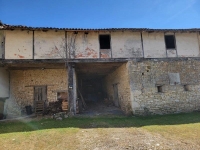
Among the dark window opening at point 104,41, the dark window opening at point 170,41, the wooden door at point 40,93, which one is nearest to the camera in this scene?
the dark window opening at point 104,41

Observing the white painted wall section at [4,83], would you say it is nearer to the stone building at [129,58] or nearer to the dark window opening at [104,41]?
the stone building at [129,58]

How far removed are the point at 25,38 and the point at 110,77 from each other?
883 centimetres

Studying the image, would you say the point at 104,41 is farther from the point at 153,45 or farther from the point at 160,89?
the point at 160,89

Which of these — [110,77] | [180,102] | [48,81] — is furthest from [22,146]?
[110,77]

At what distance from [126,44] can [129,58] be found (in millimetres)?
1029

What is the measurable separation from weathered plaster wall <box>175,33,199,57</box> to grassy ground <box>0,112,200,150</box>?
5501 mm

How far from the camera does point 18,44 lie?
10.5 meters

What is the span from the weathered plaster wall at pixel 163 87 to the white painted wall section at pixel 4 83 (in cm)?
930

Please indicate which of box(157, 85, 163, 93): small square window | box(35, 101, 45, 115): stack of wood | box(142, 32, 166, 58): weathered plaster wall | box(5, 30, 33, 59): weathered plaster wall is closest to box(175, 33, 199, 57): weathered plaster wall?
box(142, 32, 166, 58): weathered plaster wall

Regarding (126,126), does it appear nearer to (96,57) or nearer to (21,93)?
(96,57)

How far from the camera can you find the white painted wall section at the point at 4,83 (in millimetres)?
11828

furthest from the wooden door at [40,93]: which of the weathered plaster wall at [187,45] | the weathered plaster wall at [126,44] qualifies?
the weathered plaster wall at [187,45]

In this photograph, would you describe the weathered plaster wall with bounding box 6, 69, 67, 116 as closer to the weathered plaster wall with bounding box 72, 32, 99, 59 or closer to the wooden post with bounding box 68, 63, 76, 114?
the wooden post with bounding box 68, 63, 76, 114

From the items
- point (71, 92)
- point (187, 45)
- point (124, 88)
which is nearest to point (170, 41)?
point (187, 45)
